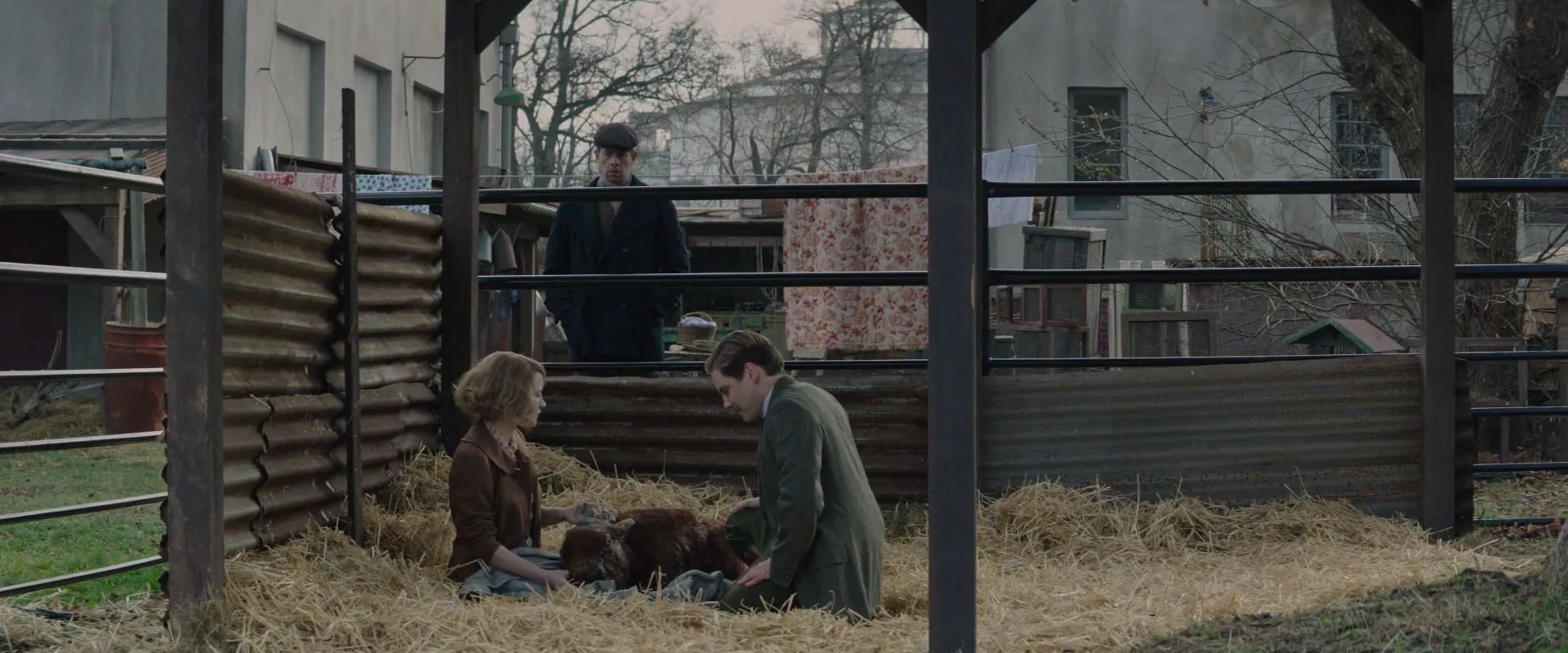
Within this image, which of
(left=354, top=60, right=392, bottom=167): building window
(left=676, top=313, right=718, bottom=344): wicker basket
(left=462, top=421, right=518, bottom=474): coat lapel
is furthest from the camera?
(left=354, top=60, right=392, bottom=167): building window

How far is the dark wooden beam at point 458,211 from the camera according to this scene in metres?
6.26

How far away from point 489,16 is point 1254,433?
3610 millimetres

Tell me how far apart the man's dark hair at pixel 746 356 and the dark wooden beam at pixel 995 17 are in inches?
83.7

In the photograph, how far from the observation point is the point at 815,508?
428 centimetres

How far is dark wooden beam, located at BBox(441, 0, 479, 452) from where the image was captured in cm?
626

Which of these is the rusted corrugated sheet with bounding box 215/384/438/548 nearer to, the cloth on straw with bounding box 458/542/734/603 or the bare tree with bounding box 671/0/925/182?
the cloth on straw with bounding box 458/542/734/603

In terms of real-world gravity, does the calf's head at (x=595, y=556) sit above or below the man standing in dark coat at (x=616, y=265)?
below

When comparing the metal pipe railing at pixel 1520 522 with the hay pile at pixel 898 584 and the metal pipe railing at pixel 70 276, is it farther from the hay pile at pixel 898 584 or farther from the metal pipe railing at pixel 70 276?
the metal pipe railing at pixel 70 276

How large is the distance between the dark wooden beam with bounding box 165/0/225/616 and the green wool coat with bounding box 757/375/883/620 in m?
1.54

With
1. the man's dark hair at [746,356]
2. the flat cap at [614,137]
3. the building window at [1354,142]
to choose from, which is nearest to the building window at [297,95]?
the building window at [1354,142]

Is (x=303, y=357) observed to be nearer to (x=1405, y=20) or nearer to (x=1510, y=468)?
(x=1405, y=20)

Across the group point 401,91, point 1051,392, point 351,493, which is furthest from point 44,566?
point 401,91

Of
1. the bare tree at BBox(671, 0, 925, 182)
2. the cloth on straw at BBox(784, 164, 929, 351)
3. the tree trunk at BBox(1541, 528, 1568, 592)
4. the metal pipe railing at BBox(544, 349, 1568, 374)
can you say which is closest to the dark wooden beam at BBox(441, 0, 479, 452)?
the metal pipe railing at BBox(544, 349, 1568, 374)

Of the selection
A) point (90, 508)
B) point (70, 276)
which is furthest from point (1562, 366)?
point (70, 276)
